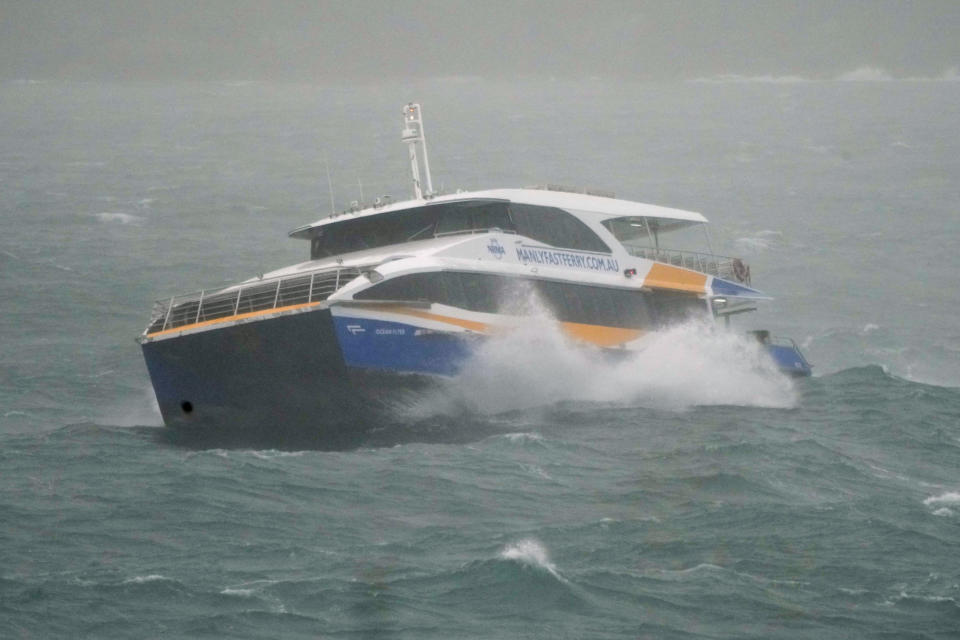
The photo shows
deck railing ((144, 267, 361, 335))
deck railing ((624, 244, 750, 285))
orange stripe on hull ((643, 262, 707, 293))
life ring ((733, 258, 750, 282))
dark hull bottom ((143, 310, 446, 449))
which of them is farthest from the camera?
life ring ((733, 258, 750, 282))

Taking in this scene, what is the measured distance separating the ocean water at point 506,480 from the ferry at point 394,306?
784 millimetres

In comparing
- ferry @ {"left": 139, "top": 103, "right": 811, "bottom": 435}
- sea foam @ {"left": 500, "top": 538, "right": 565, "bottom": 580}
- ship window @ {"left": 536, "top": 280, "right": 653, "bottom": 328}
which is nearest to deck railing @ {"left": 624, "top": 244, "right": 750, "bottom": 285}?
ferry @ {"left": 139, "top": 103, "right": 811, "bottom": 435}

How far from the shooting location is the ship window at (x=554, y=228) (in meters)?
27.0

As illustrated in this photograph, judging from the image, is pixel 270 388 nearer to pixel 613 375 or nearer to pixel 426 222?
pixel 426 222

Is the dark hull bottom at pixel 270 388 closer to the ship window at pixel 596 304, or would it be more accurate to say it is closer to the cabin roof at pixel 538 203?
the ship window at pixel 596 304

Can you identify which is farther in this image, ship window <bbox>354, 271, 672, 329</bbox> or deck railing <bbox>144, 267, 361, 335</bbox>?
ship window <bbox>354, 271, 672, 329</bbox>

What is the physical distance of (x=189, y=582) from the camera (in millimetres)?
15984

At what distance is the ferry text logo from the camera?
26.1 m

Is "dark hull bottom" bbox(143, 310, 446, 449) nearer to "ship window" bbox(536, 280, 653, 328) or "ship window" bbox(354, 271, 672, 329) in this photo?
"ship window" bbox(354, 271, 672, 329)

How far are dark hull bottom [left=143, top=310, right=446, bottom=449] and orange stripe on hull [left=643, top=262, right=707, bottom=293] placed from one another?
7716mm

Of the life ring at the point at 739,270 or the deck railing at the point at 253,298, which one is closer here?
the deck railing at the point at 253,298

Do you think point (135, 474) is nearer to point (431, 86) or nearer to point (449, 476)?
point (449, 476)

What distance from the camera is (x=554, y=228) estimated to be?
1088 inches

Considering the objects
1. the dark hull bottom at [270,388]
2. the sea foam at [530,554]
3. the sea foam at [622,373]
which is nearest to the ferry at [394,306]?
the dark hull bottom at [270,388]
